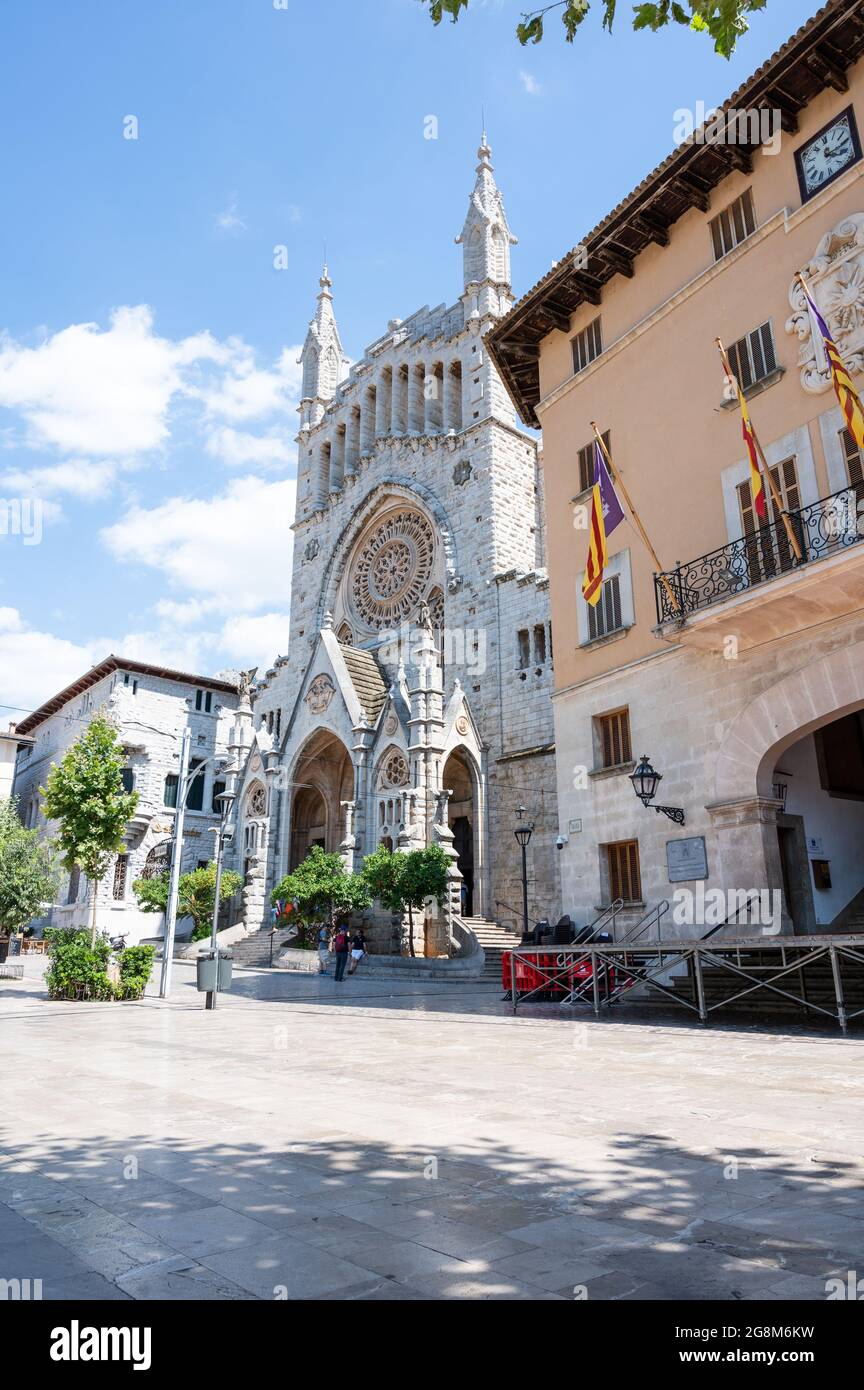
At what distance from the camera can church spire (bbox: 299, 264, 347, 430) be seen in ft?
168

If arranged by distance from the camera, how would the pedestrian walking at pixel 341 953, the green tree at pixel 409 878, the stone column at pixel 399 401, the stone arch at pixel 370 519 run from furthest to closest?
1. the stone column at pixel 399 401
2. the stone arch at pixel 370 519
3. the green tree at pixel 409 878
4. the pedestrian walking at pixel 341 953

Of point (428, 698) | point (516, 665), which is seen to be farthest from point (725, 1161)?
point (516, 665)

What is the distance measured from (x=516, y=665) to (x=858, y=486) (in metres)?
21.0

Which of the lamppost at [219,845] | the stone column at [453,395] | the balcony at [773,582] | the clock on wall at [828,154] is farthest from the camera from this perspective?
the stone column at [453,395]

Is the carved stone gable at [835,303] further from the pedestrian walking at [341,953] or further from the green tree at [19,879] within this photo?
the green tree at [19,879]

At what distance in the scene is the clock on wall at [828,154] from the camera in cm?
1538

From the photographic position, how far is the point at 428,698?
107ft

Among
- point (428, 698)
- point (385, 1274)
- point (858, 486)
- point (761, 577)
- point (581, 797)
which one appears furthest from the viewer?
point (428, 698)

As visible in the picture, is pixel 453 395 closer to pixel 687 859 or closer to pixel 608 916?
pixel 608 916

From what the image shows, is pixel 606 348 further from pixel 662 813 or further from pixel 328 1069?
pixel 328 1069

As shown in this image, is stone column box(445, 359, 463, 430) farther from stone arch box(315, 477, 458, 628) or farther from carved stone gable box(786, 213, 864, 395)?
carved stone gable box(786, 213, 864, 395)

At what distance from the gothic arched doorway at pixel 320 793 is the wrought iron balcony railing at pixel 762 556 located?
23.2 meters

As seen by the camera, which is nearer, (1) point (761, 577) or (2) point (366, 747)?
(1) point (761, 577)

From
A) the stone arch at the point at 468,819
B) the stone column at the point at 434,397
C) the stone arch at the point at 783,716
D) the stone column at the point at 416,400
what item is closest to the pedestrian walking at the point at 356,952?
the stone arch at the point at 468,819
